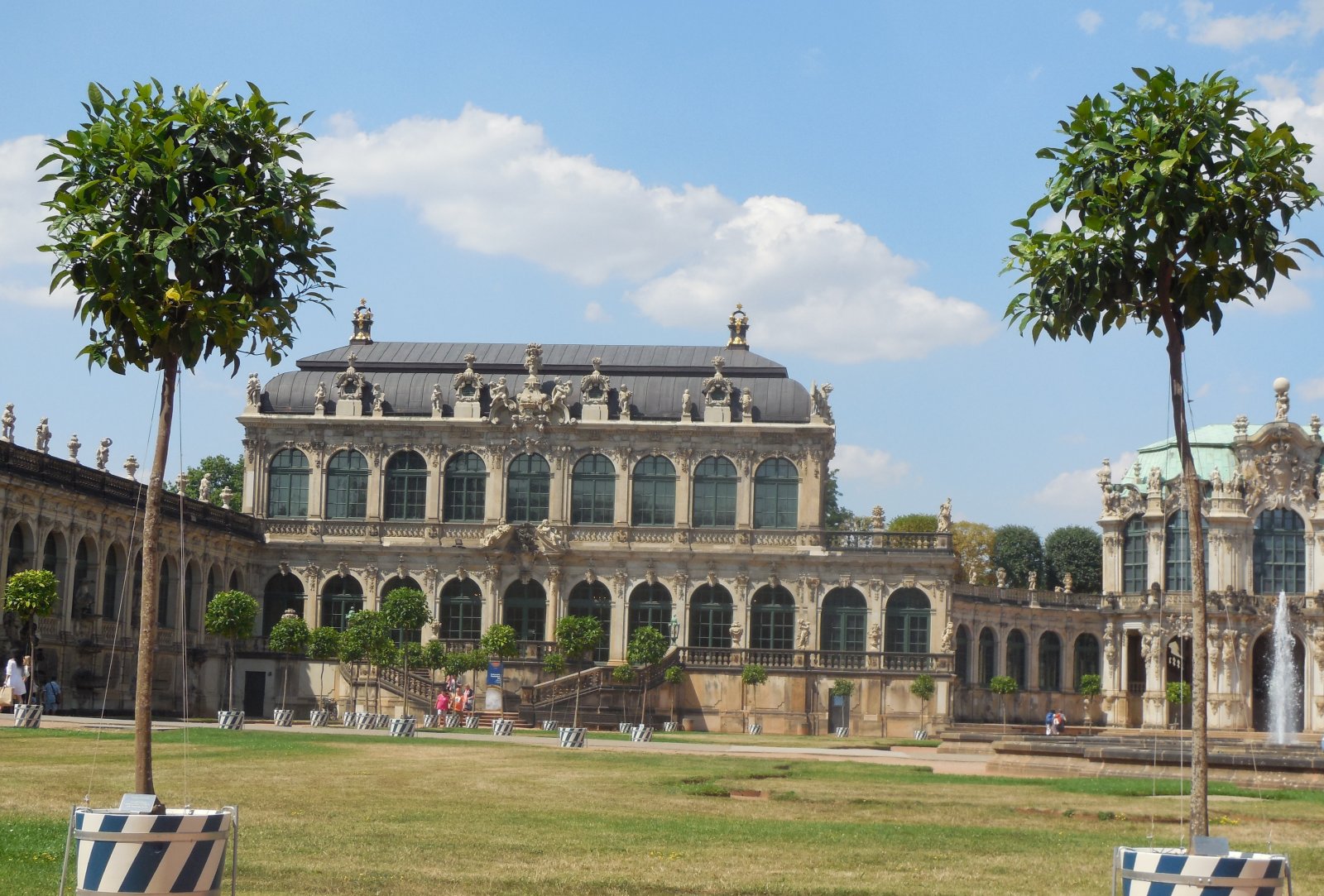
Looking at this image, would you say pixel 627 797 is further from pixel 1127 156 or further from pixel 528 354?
pixel 528 354

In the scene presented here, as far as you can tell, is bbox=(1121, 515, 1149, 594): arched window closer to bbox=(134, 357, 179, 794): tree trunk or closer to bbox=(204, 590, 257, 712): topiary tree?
bbox=(204, 590, 257, 712): topiary tree

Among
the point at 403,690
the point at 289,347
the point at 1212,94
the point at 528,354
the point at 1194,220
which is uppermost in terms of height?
the point at 528,354

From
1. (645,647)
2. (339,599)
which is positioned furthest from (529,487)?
(645,647)

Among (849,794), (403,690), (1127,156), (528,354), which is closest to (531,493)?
(528,354)

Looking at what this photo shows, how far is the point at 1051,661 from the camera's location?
9031 centimetres

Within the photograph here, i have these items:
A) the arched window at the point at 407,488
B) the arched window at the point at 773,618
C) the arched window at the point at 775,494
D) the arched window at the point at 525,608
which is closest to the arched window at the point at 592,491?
the arched window at the point at 525,608

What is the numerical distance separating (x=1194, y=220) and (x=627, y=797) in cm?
1609

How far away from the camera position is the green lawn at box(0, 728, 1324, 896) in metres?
20.1

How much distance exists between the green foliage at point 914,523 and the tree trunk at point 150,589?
327ft

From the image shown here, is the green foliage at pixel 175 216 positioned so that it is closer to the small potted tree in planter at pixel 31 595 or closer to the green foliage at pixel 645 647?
the small potted tree in planter at pixel 31 595

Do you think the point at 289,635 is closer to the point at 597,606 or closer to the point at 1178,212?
the point at 597,606

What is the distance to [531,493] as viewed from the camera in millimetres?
77688

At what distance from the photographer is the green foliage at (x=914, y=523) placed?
384 feet

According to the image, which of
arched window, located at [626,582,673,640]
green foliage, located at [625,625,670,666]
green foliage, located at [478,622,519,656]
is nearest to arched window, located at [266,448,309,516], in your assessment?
green foliage, located at [478,622,519,656]
